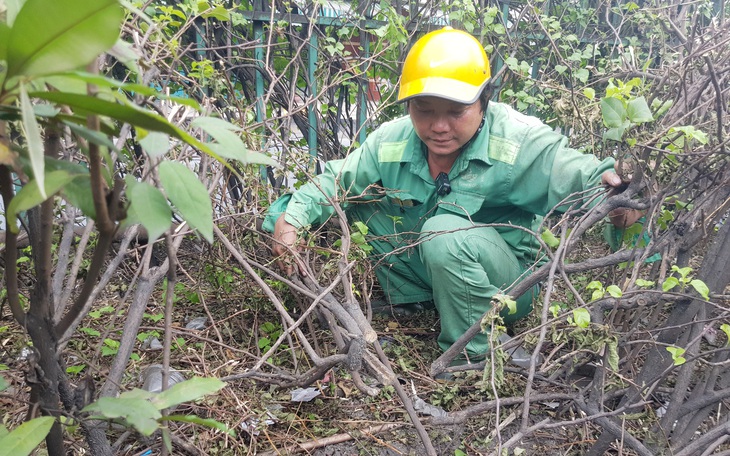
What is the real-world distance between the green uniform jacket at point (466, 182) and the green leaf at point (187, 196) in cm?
163

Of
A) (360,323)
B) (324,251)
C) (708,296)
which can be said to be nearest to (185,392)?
(360,323)

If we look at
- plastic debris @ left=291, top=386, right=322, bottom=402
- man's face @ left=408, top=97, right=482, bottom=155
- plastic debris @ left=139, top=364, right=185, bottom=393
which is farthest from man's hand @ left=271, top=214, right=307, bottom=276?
man's face @ left=408, top=97, right=482, bottom=155

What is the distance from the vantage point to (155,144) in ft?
2.41

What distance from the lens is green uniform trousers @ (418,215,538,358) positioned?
247cm

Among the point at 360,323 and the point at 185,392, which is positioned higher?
the point at 185,392

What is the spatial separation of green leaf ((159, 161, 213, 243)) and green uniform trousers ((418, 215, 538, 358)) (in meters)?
1.73

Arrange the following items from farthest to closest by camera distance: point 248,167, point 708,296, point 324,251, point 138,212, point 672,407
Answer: point 248,167 < point 324,251 < point 672,407 < point 708,296 < point 138,212

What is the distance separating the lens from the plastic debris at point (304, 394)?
2.17 metres

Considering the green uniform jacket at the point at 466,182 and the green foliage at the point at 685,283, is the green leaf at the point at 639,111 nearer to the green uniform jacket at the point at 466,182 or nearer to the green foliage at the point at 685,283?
the green foliage at the point at 685,283

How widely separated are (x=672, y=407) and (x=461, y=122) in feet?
4.42

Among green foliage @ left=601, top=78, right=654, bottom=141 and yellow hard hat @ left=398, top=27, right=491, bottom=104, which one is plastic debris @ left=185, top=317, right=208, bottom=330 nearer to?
yellow hard hat @ left=398, top=27, right=491, bottom=104

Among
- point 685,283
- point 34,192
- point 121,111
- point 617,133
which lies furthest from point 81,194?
point 685,283

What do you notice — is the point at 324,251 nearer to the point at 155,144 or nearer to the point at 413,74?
the point at 413,74

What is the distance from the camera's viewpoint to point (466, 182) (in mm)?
2627
